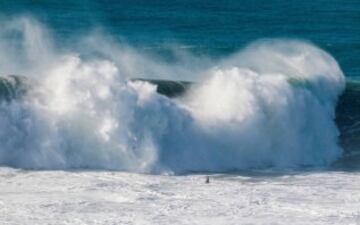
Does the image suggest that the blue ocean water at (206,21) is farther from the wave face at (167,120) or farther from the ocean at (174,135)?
the wave face at (167,120)

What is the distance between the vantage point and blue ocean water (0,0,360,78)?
48.7 m

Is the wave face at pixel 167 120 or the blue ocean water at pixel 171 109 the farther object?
the blue ocean water at pixel 171 109

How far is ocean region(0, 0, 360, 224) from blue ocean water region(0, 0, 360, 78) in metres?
3.78

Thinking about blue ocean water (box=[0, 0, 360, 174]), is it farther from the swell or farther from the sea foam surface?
the sea foam surface

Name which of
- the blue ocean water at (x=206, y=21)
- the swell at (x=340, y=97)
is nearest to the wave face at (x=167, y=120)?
the swell at (x=340, y=97)

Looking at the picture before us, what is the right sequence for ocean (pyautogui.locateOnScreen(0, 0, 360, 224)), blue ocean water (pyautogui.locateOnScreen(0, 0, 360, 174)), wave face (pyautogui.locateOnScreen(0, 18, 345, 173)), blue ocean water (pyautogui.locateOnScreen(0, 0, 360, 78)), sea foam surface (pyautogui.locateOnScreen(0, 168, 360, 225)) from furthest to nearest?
blue ocean water (pyautogui.locateOnScreen(0, 0, 360, 78)), blue ocean water (pyautogui.locateOnScreen(0, 0, 360, 174)), wave face (pyautogui.locateOnScreen(0, 18, 345, 173)), ocean (pyautogui.locateOnScreen(0, 0, 360, 224)), sea foam surface (pyautogui.locateOnScreen(0, 168, 360, 225))

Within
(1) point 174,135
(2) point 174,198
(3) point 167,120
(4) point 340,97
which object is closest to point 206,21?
(4) point 340,97

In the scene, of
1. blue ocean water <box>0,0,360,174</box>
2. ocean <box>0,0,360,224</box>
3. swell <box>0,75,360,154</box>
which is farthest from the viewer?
swell <box>0,75,360,154</box>

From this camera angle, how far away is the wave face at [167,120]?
32531 millimetres

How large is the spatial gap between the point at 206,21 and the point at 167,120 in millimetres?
20234

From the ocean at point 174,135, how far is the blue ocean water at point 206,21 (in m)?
3.78

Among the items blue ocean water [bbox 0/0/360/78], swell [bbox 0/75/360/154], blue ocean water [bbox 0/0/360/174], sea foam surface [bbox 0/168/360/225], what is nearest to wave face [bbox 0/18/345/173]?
blue ocean water [bbox 0/0/360/174]

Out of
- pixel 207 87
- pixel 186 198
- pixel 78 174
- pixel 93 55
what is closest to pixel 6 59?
pixel 93 55

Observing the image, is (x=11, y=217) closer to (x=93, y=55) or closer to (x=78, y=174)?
(x=78, y=174)
